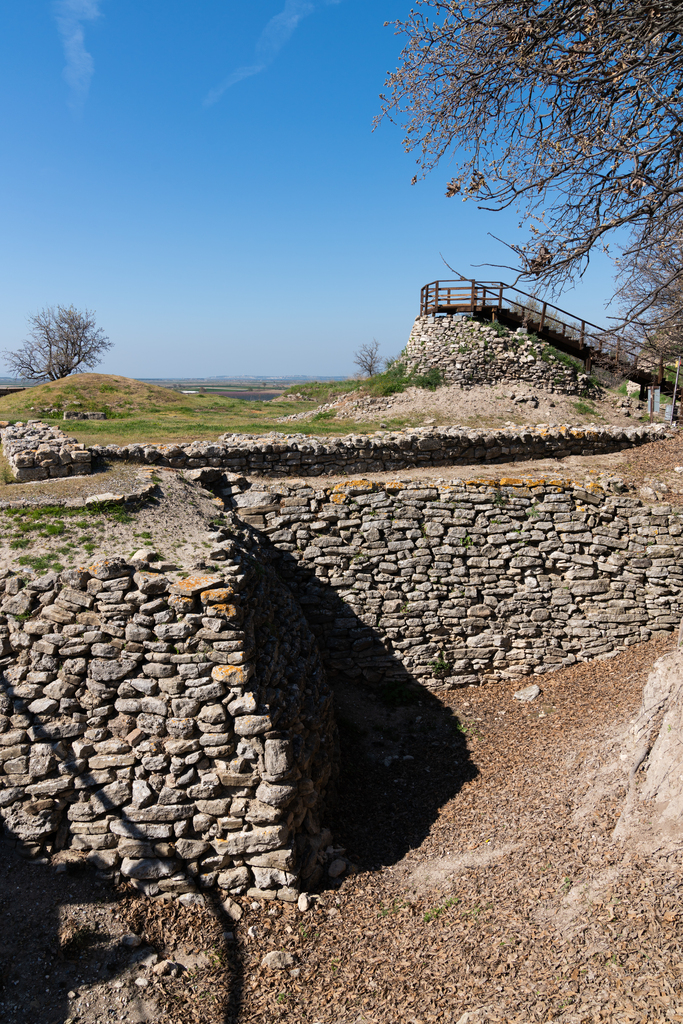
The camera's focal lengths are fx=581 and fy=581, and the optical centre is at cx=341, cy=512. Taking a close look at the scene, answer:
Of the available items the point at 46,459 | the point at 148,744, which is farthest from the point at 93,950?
the point at 46,459

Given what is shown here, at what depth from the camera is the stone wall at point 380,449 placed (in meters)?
10.4

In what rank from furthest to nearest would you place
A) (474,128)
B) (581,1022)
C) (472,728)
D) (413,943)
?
(472,728) < (474,128) < (413,943) < (581,1022)

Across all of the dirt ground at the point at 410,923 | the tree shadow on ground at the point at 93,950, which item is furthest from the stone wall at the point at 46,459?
the tree shadow on ground at the point at 93,950

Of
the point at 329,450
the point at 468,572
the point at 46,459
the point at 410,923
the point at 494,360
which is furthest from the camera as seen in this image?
the point at 494,360

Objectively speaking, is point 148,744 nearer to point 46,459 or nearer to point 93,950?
point 93,950

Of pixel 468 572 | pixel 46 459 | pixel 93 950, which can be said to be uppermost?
pixel 46 459

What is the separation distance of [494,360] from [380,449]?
485 inches

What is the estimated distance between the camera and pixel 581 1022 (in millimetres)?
3684

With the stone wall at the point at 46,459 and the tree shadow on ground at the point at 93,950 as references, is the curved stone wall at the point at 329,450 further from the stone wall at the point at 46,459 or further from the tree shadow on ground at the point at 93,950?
the tree shadow on ground at the point at 93,950

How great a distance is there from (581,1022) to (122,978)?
3.33m

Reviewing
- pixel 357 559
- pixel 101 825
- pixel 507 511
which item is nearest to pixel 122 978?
pixel 101 825

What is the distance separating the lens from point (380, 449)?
11.7 m

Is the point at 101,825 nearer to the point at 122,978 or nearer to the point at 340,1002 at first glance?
the point at 122,978

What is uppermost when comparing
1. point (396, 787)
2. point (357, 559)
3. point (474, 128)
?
point (474, 128)
